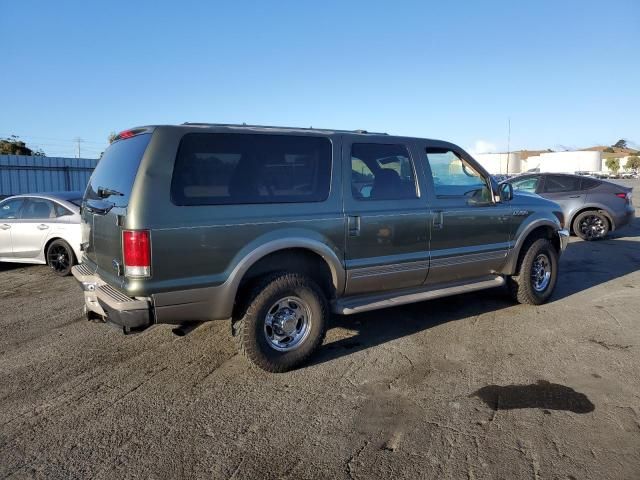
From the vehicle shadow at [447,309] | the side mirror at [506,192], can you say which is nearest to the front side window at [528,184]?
the vehicle shadow at [447,309]

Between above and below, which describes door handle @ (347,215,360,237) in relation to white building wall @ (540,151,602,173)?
below

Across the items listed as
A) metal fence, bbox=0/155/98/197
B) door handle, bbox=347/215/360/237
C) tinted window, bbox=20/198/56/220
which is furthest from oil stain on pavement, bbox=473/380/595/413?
metal fence, bbox=0/155/98/197

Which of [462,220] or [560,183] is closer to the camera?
[462,220]

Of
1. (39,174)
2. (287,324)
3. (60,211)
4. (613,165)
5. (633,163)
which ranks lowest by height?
(287,324)

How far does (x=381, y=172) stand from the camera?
477cm

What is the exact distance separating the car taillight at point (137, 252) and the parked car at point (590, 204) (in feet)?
33.8

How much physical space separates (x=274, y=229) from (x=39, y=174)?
21.4 meters

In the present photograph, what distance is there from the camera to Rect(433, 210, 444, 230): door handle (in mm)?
4957

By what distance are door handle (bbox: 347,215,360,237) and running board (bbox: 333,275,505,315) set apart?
2.07 feet

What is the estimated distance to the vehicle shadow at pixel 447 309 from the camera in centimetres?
492

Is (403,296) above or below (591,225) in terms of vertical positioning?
below

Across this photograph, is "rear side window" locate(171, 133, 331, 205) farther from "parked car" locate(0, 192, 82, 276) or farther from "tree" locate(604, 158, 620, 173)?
"tree" locate(604, 158, 620, 173)

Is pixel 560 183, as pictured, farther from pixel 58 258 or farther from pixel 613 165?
pixel 613 165

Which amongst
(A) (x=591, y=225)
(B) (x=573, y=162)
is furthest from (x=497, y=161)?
(A) (x=591, y=225)
